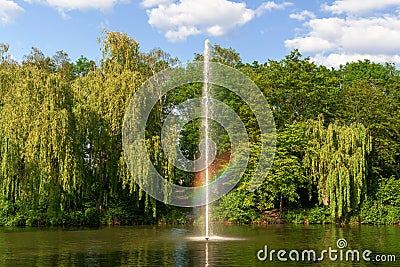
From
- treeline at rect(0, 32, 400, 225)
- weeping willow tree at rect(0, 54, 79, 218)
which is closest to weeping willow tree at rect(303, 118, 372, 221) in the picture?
treeline at rect(0, 32, 400, 225)

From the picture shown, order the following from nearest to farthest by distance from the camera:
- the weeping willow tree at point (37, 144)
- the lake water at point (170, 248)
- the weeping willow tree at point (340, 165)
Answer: the lake water at point (170, 248)
the weeping willow tree at point (37, 144)
the weeping willow tree at point (340, 165)

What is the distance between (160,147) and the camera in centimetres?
3162

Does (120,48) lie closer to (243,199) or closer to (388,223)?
(243,199)

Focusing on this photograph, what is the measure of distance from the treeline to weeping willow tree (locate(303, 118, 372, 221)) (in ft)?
0.24

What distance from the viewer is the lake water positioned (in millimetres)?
15391

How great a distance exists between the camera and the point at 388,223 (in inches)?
1331

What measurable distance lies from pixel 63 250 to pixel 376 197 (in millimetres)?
24653

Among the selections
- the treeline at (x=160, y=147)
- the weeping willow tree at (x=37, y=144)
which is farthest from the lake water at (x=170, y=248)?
the treeline at (x=160, y=147)

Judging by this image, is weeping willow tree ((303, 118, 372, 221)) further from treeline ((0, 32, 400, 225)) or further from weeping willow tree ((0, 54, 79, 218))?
weeping willow tree ((0, 54, 79, 218))

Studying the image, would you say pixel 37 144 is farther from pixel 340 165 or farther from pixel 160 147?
pixel 340 165

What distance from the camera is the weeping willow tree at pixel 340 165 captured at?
3272 cm

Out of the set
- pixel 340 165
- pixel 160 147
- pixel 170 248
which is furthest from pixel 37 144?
pixel 340 165

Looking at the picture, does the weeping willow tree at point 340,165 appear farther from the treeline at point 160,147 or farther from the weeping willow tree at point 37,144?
the weeping willow tree at point 37,144

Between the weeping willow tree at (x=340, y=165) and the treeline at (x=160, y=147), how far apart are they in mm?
72
